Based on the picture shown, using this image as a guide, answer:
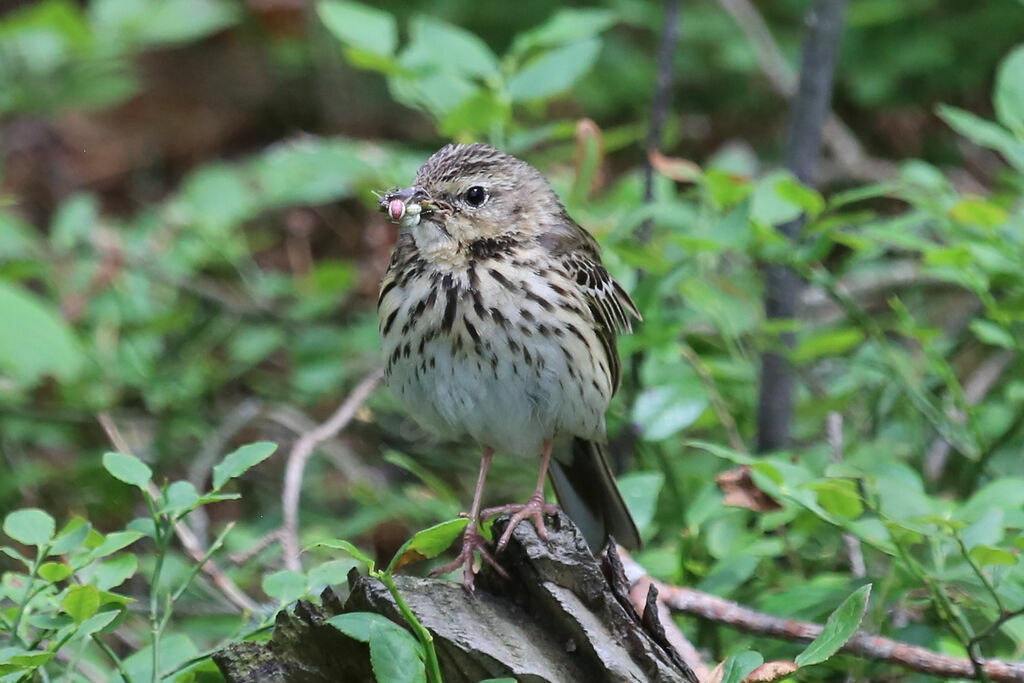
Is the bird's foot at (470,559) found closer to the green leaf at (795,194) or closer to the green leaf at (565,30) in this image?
the green leaf at (795,194)

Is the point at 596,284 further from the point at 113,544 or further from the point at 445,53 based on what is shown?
the point at 113,544

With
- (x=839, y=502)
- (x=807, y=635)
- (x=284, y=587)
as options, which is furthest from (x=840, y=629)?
(x=284, y=587)

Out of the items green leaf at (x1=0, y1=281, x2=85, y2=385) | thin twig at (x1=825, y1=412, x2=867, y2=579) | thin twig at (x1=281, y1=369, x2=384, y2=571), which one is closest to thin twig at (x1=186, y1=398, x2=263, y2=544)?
thin twig at (x1=281, y1=369, x2=384, y2=571)

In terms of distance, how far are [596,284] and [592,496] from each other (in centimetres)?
51

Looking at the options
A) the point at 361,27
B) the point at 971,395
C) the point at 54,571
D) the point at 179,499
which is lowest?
the point at 971,395

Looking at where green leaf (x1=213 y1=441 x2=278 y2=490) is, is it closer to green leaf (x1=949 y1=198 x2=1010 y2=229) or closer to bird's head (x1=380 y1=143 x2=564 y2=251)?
bird's head (x1=380 y1=143 x2=564 y2=251)

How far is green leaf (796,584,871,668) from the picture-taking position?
6.44ft

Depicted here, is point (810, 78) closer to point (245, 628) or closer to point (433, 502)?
point (433, 502)

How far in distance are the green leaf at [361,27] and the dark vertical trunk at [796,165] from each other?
3.87 feet

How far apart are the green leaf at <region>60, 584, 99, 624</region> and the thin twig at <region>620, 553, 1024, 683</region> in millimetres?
1129

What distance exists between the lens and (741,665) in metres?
2.04

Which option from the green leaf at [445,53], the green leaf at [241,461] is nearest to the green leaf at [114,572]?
the green leaf at [241,461]

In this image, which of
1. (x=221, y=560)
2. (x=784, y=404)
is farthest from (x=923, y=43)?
(x=221, y=560)

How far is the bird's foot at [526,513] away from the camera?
2.38 m
